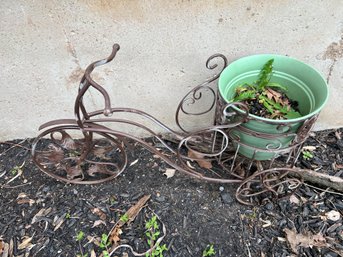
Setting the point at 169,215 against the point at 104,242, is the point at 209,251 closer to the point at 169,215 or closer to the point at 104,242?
the point at 169,215

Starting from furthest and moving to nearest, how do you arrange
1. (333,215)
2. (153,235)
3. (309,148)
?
(309,148) → (333,215) → (153,235)

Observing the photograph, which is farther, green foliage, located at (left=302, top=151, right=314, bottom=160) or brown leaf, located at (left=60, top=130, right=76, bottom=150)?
green foliage, located at (left=302, top=151, right=314, bottom=160)

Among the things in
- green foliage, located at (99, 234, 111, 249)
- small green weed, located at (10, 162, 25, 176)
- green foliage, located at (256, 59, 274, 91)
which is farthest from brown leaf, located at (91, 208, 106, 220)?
green foliage, located at (256, 59, 274, 91)

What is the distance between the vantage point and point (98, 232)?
1593mm

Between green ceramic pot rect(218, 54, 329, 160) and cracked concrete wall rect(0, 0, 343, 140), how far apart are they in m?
0.12

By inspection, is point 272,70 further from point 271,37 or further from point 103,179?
point 103,179

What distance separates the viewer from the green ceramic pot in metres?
1.30

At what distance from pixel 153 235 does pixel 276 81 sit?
922 millimetres

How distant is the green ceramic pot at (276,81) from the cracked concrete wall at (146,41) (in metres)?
0.12

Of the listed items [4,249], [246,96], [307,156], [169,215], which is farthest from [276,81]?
[4,249]

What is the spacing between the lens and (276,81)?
151 cm

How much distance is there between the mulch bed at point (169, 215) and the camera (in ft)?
5.00

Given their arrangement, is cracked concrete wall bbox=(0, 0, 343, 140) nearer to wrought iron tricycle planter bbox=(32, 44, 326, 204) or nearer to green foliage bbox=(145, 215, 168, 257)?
wrought iron tricycle planter bbox=(32, 44, 326, 204)

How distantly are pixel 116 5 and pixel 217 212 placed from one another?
1.08 meters
